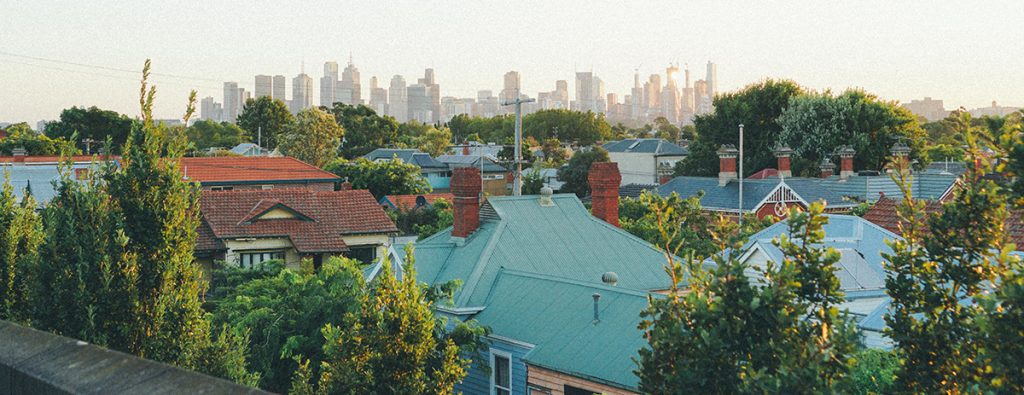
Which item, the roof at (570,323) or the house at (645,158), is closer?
the roof at (570,323)

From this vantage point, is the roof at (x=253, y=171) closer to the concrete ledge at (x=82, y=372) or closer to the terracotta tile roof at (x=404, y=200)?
the terracotta tile roof at (x=404, y=200)

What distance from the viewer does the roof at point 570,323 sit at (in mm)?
17016

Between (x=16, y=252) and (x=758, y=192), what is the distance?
4472cm

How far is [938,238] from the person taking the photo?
686 centimetres

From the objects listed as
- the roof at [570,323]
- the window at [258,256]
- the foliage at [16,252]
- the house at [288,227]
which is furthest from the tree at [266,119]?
the foliage at [16,252]

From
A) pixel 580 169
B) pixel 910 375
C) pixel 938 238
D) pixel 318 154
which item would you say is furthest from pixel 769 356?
pixel 318 154

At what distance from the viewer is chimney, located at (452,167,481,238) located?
25.0 m

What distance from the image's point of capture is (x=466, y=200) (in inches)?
985

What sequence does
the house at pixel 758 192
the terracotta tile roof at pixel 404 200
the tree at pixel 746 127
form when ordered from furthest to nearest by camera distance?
the tree at pixel 746 127 → the terracotta tile roof at pixel 404 200 → the house at pixel 758 192

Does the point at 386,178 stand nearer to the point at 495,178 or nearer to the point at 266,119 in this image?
the point at 495,178

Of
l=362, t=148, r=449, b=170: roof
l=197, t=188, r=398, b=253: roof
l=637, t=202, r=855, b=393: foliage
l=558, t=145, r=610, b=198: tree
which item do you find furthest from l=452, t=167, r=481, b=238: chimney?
l=362, t=148, r=449, b=170: roof

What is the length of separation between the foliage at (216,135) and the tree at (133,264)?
125227 mm

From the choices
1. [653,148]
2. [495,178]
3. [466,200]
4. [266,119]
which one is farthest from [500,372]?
[266,119]

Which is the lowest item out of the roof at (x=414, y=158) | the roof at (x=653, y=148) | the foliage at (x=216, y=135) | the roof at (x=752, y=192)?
the roof at (x=752, y=192)
